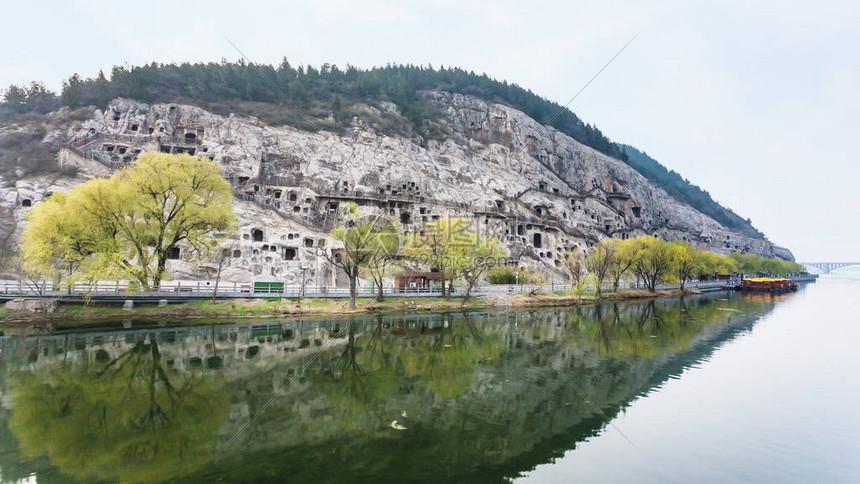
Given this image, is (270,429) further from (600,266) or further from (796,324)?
(600,266)

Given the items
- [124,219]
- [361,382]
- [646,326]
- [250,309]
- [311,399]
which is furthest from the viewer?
[646,326]

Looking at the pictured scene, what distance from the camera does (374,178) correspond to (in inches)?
Answer: 3167

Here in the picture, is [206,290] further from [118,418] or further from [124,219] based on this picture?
[118,418]

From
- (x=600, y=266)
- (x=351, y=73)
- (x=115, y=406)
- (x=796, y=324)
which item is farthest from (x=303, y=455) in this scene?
(x=351, y=73)

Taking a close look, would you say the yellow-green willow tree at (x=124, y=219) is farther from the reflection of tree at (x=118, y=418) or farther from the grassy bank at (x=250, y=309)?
the reflection of tree at (x=118, y=418)

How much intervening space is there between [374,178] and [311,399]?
6754 cm

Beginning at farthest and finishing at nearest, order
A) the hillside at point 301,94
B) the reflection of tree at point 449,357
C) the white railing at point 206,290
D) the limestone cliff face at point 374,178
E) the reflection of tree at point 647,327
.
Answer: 1. the hillside at point 301,94
2. the limestone cliff face at point 374,178
3. the white railing at point 206,290
4. the reflection of tree at point 647,327
5. the reflection of tree at point 449,357

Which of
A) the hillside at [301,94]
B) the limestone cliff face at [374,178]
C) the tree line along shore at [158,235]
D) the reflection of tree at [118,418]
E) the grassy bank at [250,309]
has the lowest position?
the reflection of tree at [118,418]

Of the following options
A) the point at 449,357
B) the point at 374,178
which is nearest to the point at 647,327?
the point at 449,357

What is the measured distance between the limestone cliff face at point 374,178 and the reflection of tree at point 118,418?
35630 mm

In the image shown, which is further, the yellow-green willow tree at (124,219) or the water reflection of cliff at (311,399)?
the yellow-green willow tree at (124,219)

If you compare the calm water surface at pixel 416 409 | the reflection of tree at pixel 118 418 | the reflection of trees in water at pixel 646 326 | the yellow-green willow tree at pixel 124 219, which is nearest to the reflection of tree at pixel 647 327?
the reflection of trees in water at pixel 646 326

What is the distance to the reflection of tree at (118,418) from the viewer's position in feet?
35.2

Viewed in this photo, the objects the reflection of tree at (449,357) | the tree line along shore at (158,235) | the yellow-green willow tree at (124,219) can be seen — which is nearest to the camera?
the reflection of tree at (449,357)
